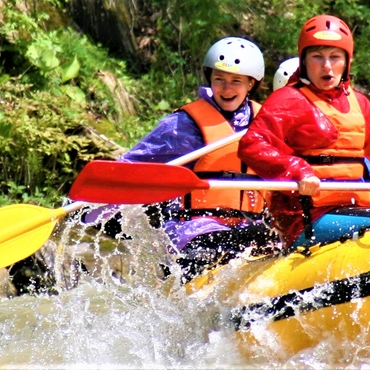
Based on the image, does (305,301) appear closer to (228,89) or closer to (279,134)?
(279,134)

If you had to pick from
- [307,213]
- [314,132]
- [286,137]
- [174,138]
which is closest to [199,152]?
[174,138]

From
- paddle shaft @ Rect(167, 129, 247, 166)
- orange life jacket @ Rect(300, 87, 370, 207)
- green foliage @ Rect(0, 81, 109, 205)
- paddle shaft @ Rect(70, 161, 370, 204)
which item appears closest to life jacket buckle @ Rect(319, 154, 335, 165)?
orange life jacket @ Rect(300, 87, 370, 207)

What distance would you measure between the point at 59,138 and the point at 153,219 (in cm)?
210

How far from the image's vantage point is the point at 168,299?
476 centimetres

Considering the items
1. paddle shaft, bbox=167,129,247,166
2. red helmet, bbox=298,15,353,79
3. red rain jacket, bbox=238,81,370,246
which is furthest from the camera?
paddle shaft, bbox=167,129,247,166

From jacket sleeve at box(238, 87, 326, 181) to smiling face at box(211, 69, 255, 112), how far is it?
0.86 meters

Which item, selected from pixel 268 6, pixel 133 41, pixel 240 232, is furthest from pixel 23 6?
pixel 240 232

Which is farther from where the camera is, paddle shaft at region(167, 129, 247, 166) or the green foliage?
the green foliage

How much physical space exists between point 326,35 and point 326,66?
15 centimetres

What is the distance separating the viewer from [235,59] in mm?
5453

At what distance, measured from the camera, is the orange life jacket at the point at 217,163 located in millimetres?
5227

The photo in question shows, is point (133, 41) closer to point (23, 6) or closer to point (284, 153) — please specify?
point (23, 6)

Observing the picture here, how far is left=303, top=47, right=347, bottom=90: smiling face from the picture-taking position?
15.2 ft

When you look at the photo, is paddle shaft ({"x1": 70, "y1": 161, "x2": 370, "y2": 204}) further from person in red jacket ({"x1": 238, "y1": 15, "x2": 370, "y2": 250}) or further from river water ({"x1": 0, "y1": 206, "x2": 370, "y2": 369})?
river water ({"x1": 0, "y1": 206, "x2": 370, "y2": 369})
